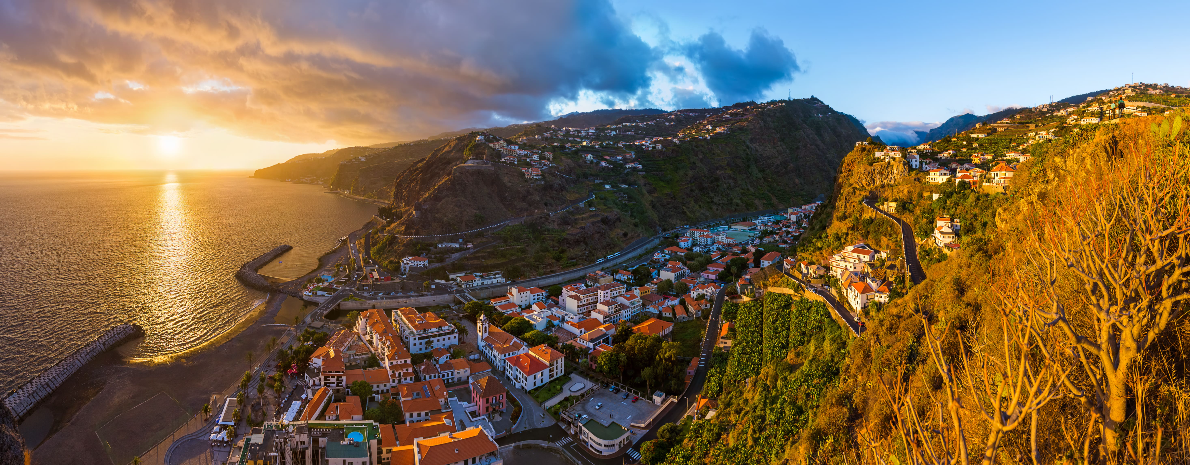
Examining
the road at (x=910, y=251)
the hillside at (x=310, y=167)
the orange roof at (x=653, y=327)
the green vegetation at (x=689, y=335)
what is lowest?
the green vegetation at (x=689, y=335)

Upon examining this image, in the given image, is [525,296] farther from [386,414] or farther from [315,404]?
[315,404]

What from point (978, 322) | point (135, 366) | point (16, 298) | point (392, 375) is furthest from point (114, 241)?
point (978, 322)

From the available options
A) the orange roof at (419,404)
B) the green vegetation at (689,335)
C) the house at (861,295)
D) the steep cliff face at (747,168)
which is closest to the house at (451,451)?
the orange roof at (419,404)

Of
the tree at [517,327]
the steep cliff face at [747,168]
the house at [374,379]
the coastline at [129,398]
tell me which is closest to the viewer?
the coastline at [129,398]

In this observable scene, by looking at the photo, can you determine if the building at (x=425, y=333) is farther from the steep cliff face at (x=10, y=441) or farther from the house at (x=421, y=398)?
the steep cliff face at (x=10, y=441)

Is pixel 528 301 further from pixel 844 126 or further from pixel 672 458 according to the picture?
pixel 844 126

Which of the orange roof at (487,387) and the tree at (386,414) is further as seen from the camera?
the orange roof at (487,387)

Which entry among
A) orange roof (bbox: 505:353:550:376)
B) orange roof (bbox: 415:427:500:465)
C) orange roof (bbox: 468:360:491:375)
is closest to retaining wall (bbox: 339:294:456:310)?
orange roof (bbox: 468:360:491:375)
